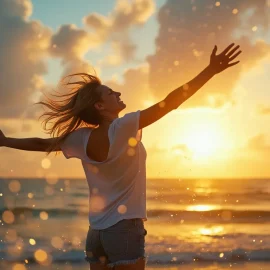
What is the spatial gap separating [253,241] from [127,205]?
40.1 ft

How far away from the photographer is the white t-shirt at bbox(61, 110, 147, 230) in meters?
3.20

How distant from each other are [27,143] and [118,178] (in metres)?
0.71

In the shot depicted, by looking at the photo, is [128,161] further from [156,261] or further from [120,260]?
[156,261]

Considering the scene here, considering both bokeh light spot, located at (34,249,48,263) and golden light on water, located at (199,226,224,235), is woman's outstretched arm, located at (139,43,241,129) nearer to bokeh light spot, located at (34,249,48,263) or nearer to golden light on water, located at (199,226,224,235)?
bokeh light spot, located at (34,249,48,263)

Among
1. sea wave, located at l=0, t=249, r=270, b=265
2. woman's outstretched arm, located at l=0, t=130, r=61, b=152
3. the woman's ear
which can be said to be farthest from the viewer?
sea wave, located at l=0, t=249, r=270, b=265

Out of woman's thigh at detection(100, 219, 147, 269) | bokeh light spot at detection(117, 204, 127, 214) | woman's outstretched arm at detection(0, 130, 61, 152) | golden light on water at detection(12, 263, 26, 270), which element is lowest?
golden light on water at detection(12, 263, 26, 270)

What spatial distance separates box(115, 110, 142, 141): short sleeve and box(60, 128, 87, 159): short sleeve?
377 millimetres

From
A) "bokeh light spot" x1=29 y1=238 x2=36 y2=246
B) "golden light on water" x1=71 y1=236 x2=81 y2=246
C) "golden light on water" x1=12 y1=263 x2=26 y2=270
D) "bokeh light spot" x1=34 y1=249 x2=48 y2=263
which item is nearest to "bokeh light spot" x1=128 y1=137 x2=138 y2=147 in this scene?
"golden light on water" x1=12 y1=263 x2=26 y2=270

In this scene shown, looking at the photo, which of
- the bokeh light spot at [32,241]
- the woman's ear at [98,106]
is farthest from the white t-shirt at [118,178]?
the bokeh light spot at [32,241]

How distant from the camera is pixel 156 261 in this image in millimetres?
11477

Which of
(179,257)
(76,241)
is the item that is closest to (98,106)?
(179,257)

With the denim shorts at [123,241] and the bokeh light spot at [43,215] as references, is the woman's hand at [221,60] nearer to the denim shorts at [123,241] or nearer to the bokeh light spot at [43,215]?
the denim shorts at [123,241]

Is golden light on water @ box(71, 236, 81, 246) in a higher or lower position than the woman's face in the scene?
lower

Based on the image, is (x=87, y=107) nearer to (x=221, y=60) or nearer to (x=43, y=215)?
(x=221, y=60)
